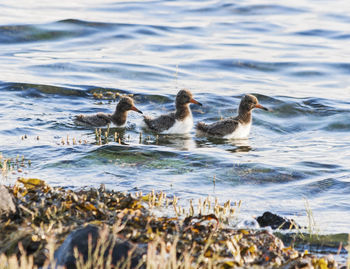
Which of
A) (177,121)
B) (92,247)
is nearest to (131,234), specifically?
(92,247)

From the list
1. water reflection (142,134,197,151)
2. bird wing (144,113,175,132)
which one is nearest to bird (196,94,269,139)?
water reflection (142,134,197,151)

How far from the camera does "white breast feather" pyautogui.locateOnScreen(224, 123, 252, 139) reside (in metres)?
13.5

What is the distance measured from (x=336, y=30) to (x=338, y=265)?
62.9ft

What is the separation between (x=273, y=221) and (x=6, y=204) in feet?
10.8

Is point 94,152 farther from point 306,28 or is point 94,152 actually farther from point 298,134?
point 306,28

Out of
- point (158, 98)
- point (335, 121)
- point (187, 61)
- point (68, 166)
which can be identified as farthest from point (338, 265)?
point (187, 61)

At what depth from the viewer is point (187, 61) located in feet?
65.5

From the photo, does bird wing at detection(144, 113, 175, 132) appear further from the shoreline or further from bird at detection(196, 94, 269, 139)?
the shoreline

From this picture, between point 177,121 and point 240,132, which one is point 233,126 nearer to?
point 240,132

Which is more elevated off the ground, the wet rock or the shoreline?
the shoreline

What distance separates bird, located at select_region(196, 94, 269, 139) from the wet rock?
17.8 ft

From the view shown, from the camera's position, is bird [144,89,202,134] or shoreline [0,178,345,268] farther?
bird [144,89,202,134]

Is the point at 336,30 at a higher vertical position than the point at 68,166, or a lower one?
higher

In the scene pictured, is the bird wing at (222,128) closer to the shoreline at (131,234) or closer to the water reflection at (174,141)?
the water reflection at (174,141)
